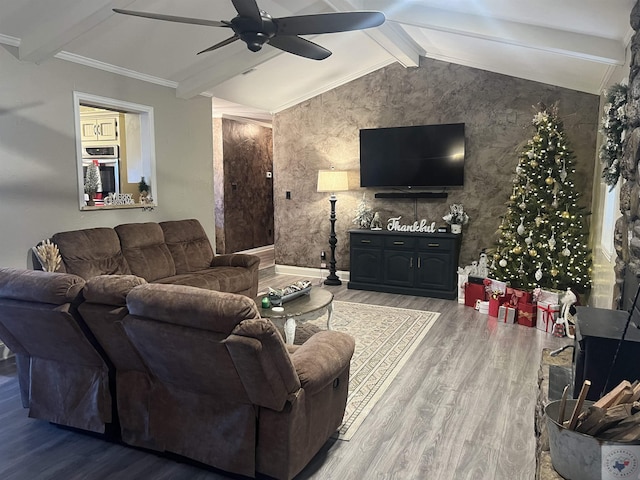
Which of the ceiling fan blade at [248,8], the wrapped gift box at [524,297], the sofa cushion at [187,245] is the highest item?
the ceiling fan blade at [248,8]

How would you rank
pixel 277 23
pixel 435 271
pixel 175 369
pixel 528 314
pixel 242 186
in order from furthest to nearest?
pixel 242 186
pixel 435 271
pixel 528 314
pixel 277 23
pixel 175 369

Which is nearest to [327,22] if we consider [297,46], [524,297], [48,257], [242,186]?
[297,46]

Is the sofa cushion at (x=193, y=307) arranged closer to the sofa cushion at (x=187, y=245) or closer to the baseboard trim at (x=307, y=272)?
the sofa cushion at (x=187, y=245)

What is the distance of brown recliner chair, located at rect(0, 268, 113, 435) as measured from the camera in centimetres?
235

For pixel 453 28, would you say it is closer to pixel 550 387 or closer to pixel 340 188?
pixel 340 188

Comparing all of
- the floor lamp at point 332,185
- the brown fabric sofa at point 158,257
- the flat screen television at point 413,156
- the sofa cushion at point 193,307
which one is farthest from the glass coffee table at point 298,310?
the flat screen television at point 413,156

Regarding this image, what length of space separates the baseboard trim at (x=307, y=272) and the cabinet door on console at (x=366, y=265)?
48cm

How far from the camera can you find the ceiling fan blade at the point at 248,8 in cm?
249

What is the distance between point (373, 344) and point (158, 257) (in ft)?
8.21

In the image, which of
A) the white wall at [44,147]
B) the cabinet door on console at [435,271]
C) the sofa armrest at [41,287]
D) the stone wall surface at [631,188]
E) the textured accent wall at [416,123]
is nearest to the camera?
the sofa armrest at [41,287]

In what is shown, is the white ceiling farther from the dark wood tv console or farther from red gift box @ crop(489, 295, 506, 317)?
red gift box @ crop(489, 295, 506, 317)

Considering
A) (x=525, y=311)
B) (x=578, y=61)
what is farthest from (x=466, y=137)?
(x=525, y=311)

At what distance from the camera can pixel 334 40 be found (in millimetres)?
5273

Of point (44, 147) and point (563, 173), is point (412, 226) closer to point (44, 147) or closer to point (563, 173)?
point (563, 173)
